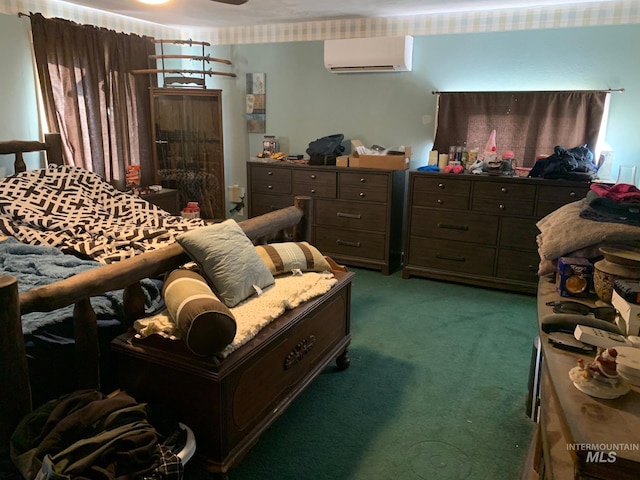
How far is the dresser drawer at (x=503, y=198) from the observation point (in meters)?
3.72

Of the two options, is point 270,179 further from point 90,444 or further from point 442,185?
point 90,444

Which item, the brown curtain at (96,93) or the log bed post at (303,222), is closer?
the log bed post at (303,222)

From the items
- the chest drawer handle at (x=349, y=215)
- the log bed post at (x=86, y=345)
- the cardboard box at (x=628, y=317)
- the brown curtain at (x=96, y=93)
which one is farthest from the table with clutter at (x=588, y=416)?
the brown curtain at (x=96, y=93)

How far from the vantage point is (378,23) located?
14.4ft

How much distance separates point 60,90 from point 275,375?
320cm

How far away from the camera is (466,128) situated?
4215mm

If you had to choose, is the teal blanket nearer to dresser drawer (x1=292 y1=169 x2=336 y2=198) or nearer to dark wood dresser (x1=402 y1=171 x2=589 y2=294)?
dresser drawer (x1=292 y1=169 x2=336 y2=198)

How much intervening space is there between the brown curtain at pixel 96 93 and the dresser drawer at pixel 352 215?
1762 mm

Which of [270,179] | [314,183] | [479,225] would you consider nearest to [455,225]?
[479,225]

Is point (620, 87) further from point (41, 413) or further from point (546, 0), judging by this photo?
point (41, 413)

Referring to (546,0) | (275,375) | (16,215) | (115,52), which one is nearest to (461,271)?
(546,0)

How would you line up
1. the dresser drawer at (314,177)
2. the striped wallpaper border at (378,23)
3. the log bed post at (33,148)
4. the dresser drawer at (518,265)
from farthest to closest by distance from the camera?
1. the dresser drawer at (314,177)
2. the dresser drawer at (518,265)
3. the striped wallpaper border at (378,23)
4. the log bed post at (33,148)

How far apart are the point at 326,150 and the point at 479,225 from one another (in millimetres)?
1479

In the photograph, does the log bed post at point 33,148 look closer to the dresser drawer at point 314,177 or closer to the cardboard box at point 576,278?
the dresser drawer at point 314,177
